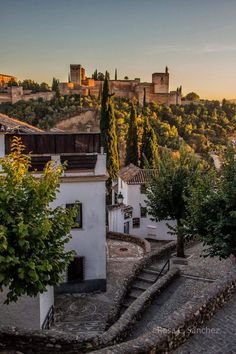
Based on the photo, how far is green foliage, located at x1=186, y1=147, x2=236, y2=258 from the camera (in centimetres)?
1397

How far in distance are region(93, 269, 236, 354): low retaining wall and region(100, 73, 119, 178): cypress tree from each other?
3550cm

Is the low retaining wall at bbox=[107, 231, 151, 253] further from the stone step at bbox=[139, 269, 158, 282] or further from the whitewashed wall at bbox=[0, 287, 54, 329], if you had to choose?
the whitewashed wall at bbox=[0, 287, 54, 329]

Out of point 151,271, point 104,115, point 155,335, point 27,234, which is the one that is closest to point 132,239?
point 151,271

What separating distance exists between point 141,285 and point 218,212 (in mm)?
4923

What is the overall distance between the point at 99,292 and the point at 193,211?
23.1ft

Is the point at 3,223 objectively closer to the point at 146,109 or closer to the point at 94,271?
the point at 94,271

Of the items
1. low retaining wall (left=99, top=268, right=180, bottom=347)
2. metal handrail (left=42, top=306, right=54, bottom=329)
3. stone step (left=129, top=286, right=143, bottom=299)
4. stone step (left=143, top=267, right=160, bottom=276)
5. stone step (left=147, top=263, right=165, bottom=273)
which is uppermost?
low retaining wall (left=99, top=268, right=180, bottom=347)

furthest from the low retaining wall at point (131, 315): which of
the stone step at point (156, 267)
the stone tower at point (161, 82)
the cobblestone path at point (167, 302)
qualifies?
the stone tower at point (161, 82)

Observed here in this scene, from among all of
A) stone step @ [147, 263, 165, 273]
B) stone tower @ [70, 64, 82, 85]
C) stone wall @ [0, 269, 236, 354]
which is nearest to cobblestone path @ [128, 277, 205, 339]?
stone wall @ [0, 269, 236, 354]

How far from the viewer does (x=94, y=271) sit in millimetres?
19000

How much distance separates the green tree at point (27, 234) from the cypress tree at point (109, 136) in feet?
111

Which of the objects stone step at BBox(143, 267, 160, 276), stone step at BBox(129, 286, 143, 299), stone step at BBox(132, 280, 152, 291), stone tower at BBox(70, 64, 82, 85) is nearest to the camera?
stone step at BBox(129, 286, 143, 299)

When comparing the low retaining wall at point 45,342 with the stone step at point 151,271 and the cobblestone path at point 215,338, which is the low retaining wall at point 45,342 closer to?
the cobblestone path at point 215,338

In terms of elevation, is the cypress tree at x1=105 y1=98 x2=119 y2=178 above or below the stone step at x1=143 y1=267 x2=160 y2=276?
above
